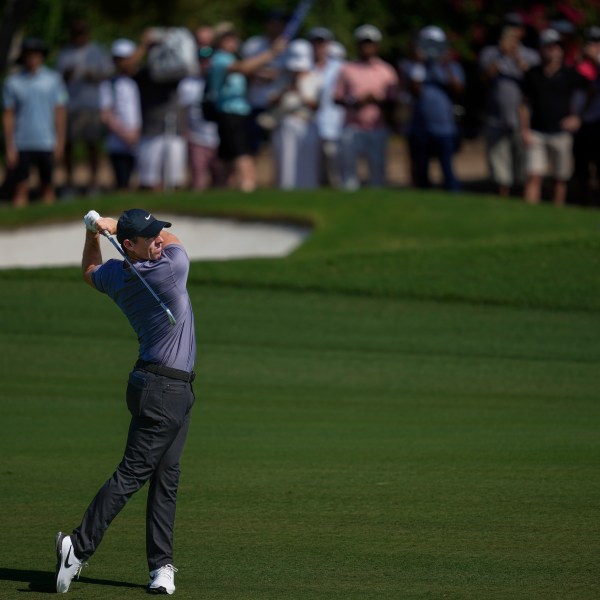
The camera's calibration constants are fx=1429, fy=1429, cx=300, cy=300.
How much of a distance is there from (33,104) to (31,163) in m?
0.93

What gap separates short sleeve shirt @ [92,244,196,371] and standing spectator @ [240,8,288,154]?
12.5 m

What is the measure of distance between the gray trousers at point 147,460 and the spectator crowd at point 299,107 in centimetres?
1205

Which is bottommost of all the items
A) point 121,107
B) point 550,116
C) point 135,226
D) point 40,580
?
point 40,580

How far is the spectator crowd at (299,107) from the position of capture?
18000 millimetres

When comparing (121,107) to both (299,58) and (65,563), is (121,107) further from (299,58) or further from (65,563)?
(65,563)

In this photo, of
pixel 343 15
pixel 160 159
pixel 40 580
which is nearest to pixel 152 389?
pixel 40 580

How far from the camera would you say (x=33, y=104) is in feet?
61.8

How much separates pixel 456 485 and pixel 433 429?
137 centimetres

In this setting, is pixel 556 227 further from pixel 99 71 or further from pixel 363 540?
pixel 363 540

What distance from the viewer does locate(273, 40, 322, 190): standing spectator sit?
18.5 meters

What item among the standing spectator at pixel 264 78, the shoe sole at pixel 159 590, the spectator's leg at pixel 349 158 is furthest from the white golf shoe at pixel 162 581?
the standing spectator at pixel 264 78

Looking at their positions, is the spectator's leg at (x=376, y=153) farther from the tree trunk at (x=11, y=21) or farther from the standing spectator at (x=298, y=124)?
the tree trunk at (x=11, y=21)

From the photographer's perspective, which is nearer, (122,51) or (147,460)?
(147,460)

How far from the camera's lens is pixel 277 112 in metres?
18.9
